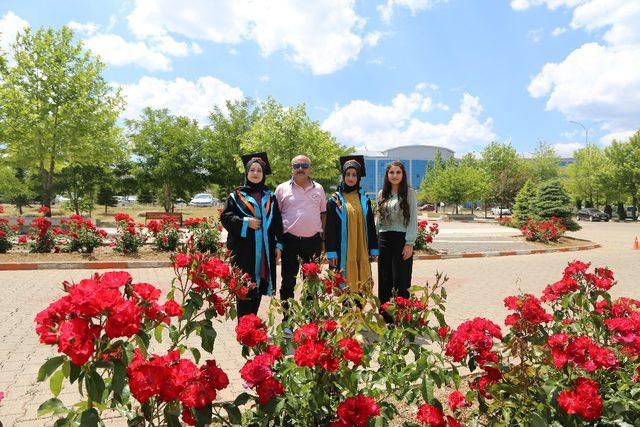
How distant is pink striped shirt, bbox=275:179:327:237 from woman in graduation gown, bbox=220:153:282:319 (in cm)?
22

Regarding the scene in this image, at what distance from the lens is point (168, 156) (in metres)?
29.2

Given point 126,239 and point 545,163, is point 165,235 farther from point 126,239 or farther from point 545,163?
point 545,163

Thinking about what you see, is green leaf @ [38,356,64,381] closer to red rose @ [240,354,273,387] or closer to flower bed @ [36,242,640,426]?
flower bed @ [36,242,640,426]

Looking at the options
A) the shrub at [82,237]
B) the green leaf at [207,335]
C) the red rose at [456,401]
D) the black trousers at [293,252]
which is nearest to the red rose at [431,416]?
the red rose at [456,401]

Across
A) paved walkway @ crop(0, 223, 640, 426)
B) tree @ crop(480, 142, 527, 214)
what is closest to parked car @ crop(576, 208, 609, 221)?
tree @ crop(480, 142, 527, 214)

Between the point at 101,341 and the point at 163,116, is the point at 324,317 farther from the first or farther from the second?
the point at 163,116

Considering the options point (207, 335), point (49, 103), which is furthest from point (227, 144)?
point (207, 335)

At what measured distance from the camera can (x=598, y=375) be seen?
89.4 inches

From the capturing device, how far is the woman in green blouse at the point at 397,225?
4.65 meters

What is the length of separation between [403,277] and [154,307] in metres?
3.43

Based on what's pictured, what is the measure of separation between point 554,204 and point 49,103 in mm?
21926

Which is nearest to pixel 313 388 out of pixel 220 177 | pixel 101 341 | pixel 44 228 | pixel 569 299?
pixel 101 341

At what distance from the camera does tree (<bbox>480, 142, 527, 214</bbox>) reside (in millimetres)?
41750

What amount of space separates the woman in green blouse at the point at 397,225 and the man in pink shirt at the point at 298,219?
71 centimetres
